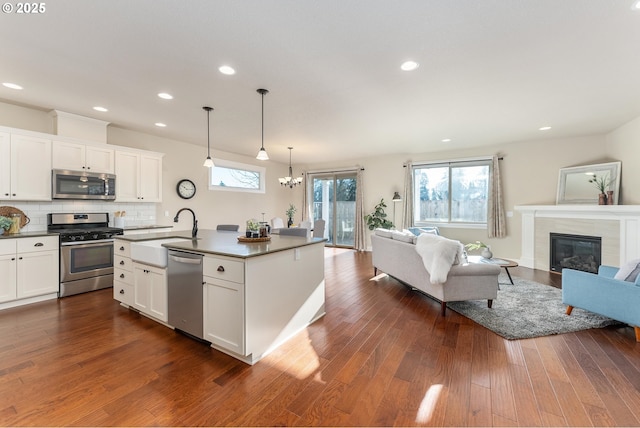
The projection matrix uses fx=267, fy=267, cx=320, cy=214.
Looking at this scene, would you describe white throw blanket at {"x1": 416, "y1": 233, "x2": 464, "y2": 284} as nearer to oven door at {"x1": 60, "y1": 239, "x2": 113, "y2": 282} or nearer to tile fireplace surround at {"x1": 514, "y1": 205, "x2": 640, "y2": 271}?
tile fireplace surround at {"x1": 514, "y1": 205, "x2": 640, "y2": 271}

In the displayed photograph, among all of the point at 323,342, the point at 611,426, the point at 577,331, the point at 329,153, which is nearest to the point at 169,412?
the point at 323,342

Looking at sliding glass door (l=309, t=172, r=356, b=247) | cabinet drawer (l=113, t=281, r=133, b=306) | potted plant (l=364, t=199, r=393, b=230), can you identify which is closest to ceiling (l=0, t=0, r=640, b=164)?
cabinet drawer (l=113, t=281, r=133, b=306)

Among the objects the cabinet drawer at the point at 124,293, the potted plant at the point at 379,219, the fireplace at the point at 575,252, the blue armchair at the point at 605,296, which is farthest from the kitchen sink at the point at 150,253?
the fireplace at the point at 575,252

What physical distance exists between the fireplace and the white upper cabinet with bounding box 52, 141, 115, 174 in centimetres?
829

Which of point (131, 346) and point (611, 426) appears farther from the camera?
point (131, 346)

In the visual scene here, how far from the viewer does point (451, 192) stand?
679 centimetres

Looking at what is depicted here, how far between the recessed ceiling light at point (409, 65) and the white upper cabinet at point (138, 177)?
464 cm

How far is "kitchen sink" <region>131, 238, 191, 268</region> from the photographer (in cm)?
273

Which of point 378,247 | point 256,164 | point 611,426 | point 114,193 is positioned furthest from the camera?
point 256,164

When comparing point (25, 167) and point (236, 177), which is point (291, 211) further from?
point (25, 167)

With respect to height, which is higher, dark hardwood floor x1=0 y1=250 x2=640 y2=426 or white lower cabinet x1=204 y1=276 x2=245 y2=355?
white lower cabinet x1=204 y1=276 x2=245 y2=355

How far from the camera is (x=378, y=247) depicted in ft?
15.8

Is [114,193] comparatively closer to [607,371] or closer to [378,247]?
[378,247]

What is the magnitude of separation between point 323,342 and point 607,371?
2247 millimetres
